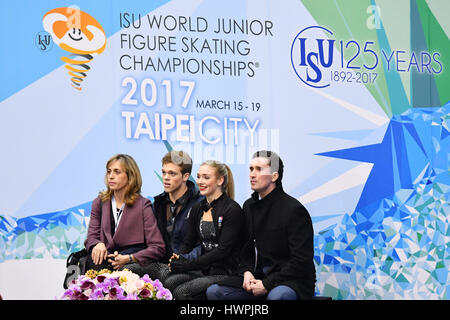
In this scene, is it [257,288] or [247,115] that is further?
[247,115]

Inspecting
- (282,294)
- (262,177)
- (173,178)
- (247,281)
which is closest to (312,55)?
(262,177)

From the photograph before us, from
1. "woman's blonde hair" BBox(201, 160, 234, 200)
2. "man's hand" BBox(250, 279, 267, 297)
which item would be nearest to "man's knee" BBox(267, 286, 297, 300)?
"man's hand" BBox(250, 279, 267, 297)

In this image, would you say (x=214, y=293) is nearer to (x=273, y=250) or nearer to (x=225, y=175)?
(x=273, y=250)

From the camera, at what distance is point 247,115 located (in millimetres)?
5805

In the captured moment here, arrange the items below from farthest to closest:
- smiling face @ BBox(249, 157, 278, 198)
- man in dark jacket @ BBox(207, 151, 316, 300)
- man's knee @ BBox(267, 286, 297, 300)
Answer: smiling face @ BBox(249, 157, 278, 198)
man in dark jacket @ BBox(207, 151, 316, 300)
man's knee @ BBox(267, 286, 297, 300)

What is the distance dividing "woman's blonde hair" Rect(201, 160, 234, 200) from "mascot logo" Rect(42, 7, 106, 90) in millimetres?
1224

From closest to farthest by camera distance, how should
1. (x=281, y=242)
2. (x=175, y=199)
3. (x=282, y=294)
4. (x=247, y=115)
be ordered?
(x=282, y=294), (x=281, y=242), (x=175, y=199), (x=247, y=115)

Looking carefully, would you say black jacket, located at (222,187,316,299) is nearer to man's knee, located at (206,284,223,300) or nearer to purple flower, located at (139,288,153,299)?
man's knee, located at (206,284,223,300)

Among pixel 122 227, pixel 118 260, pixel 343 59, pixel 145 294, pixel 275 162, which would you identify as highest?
pixel 343 59

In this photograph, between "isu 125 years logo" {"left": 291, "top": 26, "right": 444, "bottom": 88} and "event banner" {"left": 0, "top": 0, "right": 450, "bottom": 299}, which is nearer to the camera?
"event banner" {"left": 0, "top": 0, "right": 450, "bottom": 299}

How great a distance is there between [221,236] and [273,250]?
409mm

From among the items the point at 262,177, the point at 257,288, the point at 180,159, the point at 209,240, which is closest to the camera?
the point at 257,288

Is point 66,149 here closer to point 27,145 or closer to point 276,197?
point 27,145

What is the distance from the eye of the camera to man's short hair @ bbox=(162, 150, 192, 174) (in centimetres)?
555
